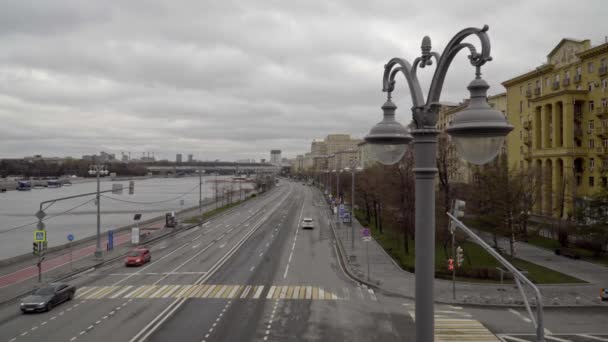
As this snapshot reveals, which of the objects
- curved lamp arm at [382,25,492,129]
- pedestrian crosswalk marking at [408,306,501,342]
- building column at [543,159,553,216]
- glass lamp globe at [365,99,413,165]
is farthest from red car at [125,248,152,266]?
building column at [543,159,553,216]

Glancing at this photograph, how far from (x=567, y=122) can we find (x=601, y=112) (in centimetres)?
484

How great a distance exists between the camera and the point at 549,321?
793 inches

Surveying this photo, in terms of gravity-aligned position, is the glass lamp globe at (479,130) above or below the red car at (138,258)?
above

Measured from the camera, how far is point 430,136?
5020 millimetres

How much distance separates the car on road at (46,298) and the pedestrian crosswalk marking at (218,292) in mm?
1288

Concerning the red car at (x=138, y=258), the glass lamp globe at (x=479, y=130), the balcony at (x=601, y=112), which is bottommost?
the red car at (x=138, y=258)

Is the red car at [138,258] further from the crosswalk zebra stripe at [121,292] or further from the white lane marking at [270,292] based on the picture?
the white lane marking at [270,292]

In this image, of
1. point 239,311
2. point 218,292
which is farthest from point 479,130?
point 218,292

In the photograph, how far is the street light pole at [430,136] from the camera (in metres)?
4.43

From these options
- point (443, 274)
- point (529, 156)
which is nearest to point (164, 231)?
point (443, 274)

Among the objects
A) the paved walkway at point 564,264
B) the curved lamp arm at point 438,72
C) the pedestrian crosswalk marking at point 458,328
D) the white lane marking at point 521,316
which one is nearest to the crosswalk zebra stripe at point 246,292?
the pedestrian crosswalk marking at point 458,328

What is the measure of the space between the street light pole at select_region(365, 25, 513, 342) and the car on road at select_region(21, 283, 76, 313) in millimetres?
20709

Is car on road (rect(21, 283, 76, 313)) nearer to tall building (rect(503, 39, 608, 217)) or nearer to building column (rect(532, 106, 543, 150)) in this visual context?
tall building (rect(503, 39, 608, 217))

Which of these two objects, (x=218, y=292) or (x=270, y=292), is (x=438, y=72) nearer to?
(x=270, y=292)
